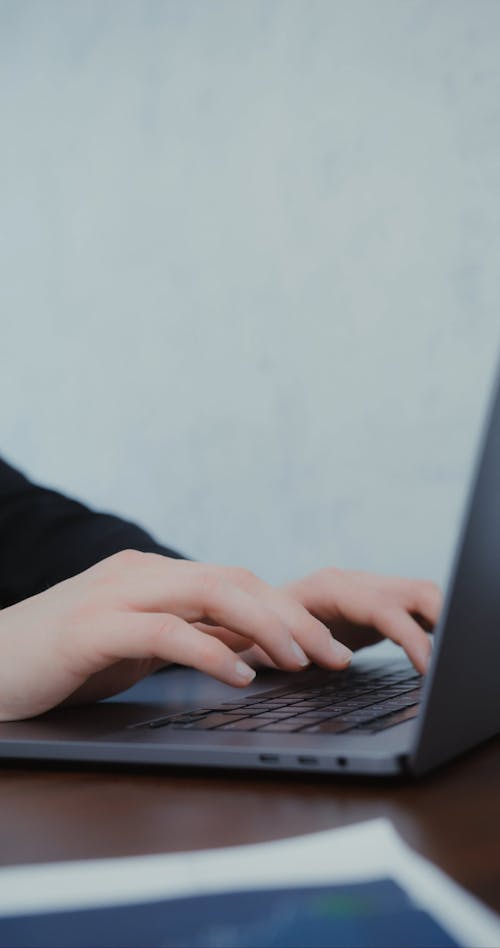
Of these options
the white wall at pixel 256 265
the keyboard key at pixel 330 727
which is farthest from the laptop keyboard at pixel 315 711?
the white wall at pixel 256 265

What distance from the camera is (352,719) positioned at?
19.7 inches

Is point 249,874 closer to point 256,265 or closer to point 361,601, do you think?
point 361,601

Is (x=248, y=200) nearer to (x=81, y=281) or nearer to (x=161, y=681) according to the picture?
(x=81, y=281)

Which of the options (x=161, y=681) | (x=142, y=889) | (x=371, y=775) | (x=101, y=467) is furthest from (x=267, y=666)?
(x=101, y=467)

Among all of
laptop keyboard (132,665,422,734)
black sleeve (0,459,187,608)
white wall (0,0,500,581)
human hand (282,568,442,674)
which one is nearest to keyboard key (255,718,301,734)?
laptop keyboard (132,665,422,734)

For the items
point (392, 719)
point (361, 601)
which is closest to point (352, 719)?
point (392, 719)

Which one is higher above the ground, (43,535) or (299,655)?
(299,655)

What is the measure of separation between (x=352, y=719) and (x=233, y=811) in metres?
0.12

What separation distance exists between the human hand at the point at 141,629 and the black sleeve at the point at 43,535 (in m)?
0.45

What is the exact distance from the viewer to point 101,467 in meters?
2.69

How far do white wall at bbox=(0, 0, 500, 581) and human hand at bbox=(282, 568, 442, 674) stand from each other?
144cm

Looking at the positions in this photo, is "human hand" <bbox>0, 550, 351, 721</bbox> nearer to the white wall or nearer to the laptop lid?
the laptop lid

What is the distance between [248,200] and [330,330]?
41 centimetres

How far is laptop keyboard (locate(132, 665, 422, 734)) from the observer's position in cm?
49
